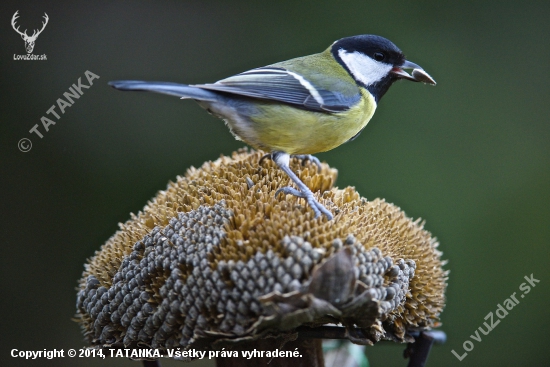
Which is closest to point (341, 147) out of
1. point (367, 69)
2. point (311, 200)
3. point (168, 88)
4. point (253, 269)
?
point (367, 69)

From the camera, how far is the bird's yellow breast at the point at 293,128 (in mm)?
1904

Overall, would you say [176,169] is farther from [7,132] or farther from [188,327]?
[188,327]

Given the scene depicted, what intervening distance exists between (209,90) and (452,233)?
2.32 meters

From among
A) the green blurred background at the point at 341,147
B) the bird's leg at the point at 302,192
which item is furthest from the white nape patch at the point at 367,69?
the green blurred background at the point at 341,147

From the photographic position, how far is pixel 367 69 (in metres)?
2.15

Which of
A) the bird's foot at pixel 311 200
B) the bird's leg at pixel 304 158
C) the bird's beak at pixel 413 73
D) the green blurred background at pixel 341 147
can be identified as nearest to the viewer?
the bird's foot at pixel 311 200

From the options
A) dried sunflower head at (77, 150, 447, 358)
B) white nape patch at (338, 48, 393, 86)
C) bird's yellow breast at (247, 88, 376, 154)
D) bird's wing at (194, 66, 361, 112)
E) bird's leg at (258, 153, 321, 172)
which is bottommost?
dried sunflower head at (77, 150, 447, 358)

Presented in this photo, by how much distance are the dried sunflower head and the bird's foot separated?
0.02 m

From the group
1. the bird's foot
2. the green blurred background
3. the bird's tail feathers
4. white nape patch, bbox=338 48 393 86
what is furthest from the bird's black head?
the green blurred background

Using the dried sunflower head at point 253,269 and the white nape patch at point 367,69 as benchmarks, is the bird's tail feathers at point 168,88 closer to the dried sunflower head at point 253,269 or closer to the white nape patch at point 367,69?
the dried sunflower head at point 253,269

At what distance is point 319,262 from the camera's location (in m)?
1.25

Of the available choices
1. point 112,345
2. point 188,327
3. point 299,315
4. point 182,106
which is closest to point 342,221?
point 299,315

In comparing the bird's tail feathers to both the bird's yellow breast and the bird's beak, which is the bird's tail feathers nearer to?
the bird's yellow breast

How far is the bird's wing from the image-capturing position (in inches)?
73.2
